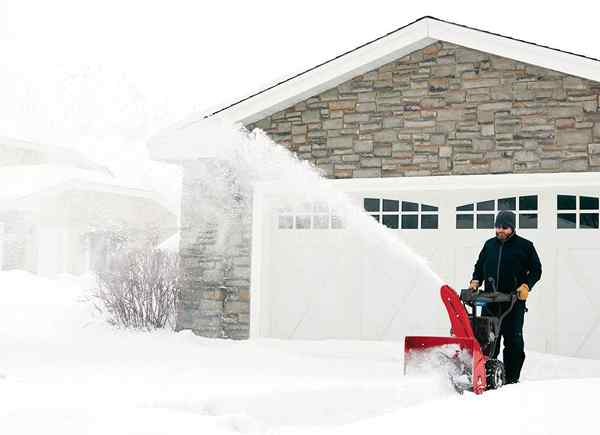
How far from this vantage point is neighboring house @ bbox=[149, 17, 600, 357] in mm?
10406

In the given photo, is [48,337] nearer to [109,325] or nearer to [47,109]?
[109,325]

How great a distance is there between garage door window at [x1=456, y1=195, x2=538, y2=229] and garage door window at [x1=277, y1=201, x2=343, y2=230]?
1.81 meters

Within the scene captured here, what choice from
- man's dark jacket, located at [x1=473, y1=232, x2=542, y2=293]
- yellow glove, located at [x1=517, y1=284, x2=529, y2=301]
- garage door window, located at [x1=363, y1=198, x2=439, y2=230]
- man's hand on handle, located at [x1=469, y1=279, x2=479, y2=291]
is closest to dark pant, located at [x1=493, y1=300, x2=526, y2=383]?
man's dark jacket, located at [x1=473, y1=232, x2=542, y2=293]

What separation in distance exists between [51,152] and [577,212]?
76.7 ft

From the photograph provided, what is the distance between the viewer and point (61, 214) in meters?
24.4

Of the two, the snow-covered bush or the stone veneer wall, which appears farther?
the snow-covered bush

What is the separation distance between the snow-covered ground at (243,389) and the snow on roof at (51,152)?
13940mm

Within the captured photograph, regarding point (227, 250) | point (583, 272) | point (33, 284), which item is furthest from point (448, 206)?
point (33, 284)

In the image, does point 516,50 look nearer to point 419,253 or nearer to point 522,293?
point 419,253

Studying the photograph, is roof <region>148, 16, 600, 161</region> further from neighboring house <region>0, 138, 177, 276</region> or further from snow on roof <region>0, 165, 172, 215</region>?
snow on roof <region>0, 165, 172, 215</region>

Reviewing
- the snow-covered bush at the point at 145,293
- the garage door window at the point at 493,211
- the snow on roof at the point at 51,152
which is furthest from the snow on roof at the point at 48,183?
the garage door window at the point at 493,211

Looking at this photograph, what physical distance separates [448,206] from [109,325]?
18.7 ft

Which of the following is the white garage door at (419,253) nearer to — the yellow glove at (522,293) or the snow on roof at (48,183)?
the yellow glove at (522,293)

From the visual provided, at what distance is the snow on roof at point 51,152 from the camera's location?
2705 centimetres
